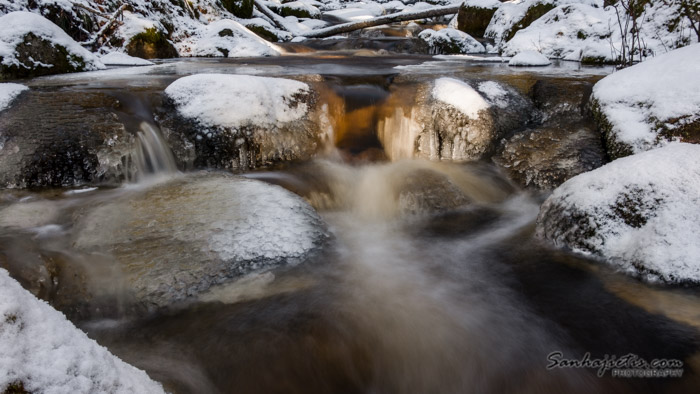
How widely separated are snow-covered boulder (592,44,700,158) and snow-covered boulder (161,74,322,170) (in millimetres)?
3325

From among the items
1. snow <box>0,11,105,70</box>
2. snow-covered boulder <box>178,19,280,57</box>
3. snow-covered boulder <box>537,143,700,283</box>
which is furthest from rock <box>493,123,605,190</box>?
snow-covered boulder <box>178,19,280,57</box>

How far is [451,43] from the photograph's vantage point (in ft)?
41.0

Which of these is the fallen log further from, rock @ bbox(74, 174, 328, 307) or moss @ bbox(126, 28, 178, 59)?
rock @ bbox(74, 174, 328, 307)

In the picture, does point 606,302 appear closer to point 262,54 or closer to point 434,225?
point 434,225

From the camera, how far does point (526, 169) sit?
15.3ft

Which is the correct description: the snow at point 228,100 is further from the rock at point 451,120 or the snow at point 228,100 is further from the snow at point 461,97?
the snow at point 461,97

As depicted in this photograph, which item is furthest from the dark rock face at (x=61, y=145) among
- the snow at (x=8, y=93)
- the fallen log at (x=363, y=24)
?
the fallen log at (x=363, y=24)

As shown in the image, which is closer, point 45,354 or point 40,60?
point 45,354

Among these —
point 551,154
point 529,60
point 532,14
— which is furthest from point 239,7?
point 551,154

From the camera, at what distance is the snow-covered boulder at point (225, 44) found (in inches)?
423

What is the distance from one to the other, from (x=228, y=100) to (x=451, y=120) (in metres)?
2.68

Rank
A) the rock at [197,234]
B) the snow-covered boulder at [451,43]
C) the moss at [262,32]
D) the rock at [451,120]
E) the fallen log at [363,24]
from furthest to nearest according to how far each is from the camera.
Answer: the fallen log at [363,24] → the moss at [262,32] → the snow-covered boulder at [451,43] → the rock at [451,120] → the rock at [197,234]

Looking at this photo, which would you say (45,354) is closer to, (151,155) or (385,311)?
(385,311)

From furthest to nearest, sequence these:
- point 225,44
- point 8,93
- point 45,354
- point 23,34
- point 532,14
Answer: point 532,14 < point 225,44 < point 23,34 < point 8,93 < point 45,354
